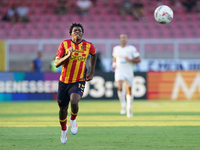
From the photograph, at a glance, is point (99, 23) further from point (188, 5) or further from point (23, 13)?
point (188, 5)

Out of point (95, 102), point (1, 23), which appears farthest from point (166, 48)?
point (1, 23)

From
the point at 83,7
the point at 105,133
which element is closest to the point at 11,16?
the point at 83,7

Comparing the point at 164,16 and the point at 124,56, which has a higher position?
the point at 164,16

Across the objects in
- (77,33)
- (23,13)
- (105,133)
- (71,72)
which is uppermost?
Answer: (23,13)

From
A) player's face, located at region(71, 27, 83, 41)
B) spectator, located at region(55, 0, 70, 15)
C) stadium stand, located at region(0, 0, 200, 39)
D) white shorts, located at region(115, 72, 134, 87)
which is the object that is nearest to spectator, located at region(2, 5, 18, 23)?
stadium stand, located at region(0, 0, 200, 39)

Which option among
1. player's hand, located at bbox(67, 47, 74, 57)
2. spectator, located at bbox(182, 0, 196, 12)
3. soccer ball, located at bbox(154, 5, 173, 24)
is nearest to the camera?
player's hand, located at bbox(67, 47, 74, 57)

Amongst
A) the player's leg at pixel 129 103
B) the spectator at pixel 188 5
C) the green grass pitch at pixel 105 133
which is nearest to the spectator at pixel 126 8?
the spectator at pixel 188 5

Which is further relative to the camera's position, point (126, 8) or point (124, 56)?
point (126, 8)

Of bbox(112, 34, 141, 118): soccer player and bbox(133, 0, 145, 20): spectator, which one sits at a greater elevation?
bbox(133, 0, 145, 20): spectator

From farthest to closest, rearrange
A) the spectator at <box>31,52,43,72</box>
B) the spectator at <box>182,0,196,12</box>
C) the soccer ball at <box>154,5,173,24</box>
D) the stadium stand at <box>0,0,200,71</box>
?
the spectator at <box>182,0,196,12</box>, the stadium stand at <box>0,0,200,71</box>, the spectator at <box>31,52,43,72</box>, the soccer ball at <box>154,5,173,24</box>

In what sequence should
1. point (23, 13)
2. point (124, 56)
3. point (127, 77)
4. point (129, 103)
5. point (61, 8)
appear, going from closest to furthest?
1. point (129, 103)
2. point (127, 77)
3. point (124, 56)
4. point (23, 13)
5. point (61, 8)

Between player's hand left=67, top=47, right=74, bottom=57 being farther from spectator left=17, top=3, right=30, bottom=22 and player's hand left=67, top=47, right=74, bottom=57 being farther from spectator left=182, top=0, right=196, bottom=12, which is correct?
spectator left=182, top=0, right=196, bottom=12

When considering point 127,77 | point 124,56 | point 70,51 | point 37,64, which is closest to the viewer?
point 70,51

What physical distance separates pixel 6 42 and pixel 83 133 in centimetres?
1189
